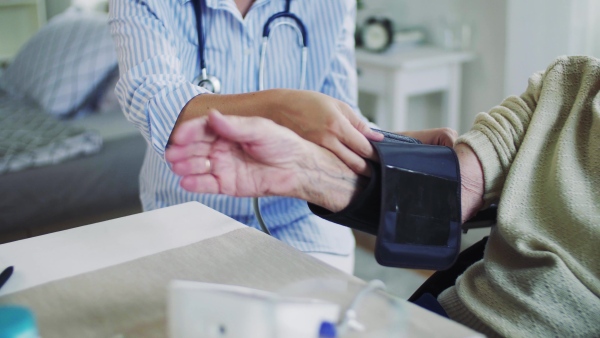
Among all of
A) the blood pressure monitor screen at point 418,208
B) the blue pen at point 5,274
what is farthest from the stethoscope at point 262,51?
the blue pen at point 5,274

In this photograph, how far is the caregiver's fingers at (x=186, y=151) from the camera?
70 centimetres

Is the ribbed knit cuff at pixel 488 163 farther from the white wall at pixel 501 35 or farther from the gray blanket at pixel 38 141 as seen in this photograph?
the gray blanket at pixel 38 141

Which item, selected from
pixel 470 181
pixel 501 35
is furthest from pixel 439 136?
pixel 501 35

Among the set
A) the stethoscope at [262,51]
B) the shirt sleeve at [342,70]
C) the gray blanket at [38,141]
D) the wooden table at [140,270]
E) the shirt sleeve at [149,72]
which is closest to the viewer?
the wooden table at [140,270]

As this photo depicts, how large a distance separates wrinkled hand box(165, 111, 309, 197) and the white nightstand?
1.61 metres

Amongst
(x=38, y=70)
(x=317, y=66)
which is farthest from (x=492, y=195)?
(x=38, y=70)

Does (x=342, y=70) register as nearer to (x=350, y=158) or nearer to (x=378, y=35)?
(x=350, y=158)

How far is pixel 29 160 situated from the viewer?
80.2 inches

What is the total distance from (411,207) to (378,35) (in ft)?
6.00

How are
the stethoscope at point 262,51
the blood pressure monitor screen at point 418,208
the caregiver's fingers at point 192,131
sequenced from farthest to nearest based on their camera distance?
the stethoscope at point 262,51 < the blood pressure monitor screen at point 418,208 < the caregiver's fingers at point 192,131

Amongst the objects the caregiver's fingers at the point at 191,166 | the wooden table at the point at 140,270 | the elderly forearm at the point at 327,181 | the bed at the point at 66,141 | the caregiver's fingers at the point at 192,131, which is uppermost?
the caregiver's fingers at the point at 192,131

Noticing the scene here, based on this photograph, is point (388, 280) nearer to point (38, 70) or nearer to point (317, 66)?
point (317, 66)

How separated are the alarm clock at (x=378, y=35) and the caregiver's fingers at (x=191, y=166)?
1.86m

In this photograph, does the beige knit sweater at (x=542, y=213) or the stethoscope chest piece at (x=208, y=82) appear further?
the stethoscope chest piece at (x=208, y=82)
